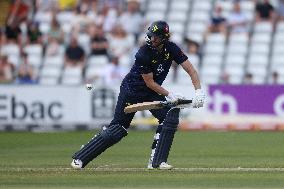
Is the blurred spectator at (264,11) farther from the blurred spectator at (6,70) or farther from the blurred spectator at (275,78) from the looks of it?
the blurred spectator at (6,70)

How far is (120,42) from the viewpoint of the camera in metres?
23.0

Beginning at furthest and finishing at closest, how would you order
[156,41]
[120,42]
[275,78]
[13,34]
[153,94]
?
[13,34] < [120,42] < [275,78] < [153,94] < [156,41]

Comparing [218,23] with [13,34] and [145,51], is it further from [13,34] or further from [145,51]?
[145,51]

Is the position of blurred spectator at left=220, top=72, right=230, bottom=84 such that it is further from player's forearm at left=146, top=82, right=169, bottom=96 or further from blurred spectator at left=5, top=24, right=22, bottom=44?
player's forearm at left=146, top=82, right=169, bottom=96

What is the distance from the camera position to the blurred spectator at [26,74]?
22094mm

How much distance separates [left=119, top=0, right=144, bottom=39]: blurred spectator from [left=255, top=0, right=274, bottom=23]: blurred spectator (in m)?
A: 2.60

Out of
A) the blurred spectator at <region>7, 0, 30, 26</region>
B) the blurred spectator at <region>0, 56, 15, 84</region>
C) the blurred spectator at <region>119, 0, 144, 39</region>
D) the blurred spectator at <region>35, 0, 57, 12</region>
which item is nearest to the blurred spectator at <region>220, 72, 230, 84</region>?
the blurred spectator at <region>119, 0, 144, 39</region>

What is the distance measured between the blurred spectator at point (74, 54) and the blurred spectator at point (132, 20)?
115 centimetres

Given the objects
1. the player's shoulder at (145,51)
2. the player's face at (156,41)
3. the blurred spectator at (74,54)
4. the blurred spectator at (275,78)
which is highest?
the player's face at (156,41)

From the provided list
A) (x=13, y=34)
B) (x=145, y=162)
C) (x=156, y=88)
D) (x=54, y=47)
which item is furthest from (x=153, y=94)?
(x=13, y=34)

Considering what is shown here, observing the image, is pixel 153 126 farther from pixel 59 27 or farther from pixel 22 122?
pixel 59 27

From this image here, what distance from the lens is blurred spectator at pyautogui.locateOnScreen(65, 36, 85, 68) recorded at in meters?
22.8

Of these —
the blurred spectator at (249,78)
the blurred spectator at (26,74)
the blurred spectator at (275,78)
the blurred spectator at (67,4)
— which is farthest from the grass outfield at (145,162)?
the blurred spectator at (67,4)

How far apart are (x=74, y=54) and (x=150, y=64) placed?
11.2m
